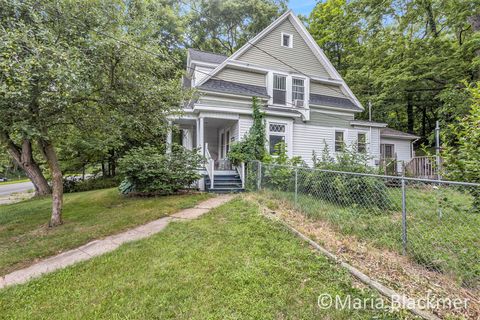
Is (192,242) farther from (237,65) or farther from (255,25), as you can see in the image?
(255,25)

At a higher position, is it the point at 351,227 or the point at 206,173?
the point at 206,173

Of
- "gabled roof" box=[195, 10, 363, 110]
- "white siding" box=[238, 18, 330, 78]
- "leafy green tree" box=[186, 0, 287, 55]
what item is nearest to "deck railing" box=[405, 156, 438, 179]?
"gabled roof" box=[195, 10, 363, 110]

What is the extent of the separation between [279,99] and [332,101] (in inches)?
133

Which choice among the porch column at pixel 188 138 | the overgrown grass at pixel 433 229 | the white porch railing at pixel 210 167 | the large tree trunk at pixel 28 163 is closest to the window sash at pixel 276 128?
the white porch railing at pixel 210 167

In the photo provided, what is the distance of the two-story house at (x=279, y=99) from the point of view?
1050 cm

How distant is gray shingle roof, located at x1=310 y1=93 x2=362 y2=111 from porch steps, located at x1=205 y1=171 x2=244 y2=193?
20.2 feet

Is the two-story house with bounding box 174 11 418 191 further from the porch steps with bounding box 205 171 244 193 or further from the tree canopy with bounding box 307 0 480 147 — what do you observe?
the tree canopy with bounding box 307 0 480 147

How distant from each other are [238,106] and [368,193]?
6788 mm

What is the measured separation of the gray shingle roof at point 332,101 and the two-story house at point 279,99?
0.18 feet

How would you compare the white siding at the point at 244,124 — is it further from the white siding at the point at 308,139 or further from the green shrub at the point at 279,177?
the green shrub at the point at 279,177

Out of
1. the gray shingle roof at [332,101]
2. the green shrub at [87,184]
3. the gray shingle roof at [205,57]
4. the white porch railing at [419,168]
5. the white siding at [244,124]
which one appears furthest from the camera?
the green shrub at [87,184]

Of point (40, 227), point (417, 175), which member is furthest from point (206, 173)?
point (417, 175)

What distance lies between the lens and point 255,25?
21703mm

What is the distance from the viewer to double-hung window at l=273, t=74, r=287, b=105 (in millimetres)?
11898
